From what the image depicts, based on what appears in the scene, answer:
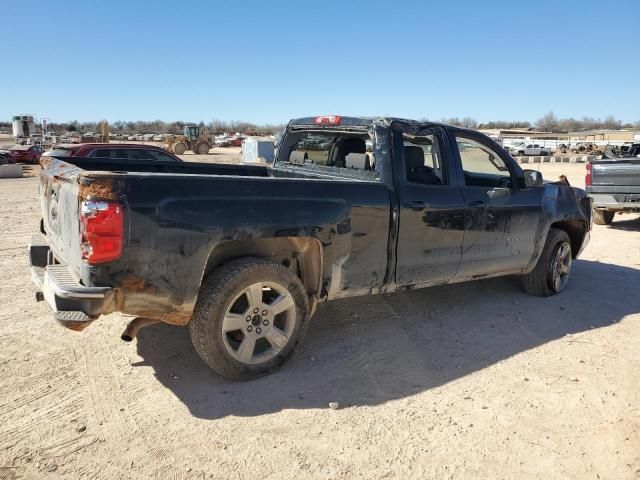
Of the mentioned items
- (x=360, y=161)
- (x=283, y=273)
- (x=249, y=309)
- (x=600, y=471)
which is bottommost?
(x=600, y=471)

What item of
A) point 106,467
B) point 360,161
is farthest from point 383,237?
point 106,467

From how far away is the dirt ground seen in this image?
283 centimetres

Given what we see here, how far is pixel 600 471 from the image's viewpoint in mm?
2826

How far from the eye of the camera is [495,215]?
4.96 metres

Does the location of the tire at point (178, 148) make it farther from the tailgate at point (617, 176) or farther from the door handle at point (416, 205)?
the door handle at point (416, 205)

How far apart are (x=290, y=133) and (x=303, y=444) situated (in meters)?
3.49

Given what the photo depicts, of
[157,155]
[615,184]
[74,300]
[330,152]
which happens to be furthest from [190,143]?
[74,300]

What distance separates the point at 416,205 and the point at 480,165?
2.18 metres

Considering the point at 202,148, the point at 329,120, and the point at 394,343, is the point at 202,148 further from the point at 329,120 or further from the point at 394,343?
the point at 394,343

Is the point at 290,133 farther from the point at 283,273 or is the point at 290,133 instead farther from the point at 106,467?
the point at 106,467

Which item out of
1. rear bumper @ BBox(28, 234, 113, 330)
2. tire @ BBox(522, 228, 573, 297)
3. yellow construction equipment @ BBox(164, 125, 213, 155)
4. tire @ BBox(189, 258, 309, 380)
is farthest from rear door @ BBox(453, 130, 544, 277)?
yellow construction equipment @ BBox(164, 125, 213, 155)

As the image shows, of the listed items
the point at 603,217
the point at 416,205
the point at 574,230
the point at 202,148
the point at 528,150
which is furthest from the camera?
the point at 528,150

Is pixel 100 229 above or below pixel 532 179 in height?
below

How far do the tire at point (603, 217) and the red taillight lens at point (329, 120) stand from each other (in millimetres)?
8729
